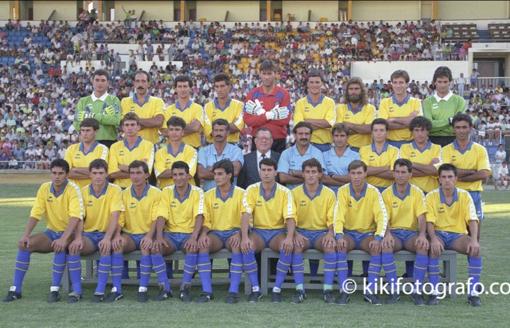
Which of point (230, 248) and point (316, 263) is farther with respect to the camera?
point (316, 263)

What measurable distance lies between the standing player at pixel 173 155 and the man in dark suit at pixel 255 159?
57 cm

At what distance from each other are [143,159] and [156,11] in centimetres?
3755

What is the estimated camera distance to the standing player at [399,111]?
9.84 metres

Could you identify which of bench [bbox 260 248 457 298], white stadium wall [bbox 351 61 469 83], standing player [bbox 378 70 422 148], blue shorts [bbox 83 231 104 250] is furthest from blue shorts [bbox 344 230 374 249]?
white stadium wall [bbox 351 61 469 83]

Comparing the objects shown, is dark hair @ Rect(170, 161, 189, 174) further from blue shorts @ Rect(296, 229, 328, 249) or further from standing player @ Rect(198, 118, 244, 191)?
blue shorts @ Rect(296, 229, 328, 249)

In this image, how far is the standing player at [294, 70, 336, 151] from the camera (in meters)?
9.98

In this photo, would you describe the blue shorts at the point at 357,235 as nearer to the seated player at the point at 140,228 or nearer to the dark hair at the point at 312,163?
the dark hair at the point at 312,163

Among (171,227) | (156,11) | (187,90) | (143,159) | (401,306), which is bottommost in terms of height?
(401,306)

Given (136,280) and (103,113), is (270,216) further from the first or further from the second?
(103,113)

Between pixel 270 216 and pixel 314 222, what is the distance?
463 millimetres

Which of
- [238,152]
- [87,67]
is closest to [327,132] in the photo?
[238,152]

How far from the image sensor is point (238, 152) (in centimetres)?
977

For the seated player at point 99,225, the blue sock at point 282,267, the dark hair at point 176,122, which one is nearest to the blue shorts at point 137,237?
the seated player at point 99,225

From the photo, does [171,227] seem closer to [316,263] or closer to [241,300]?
[241,300]
